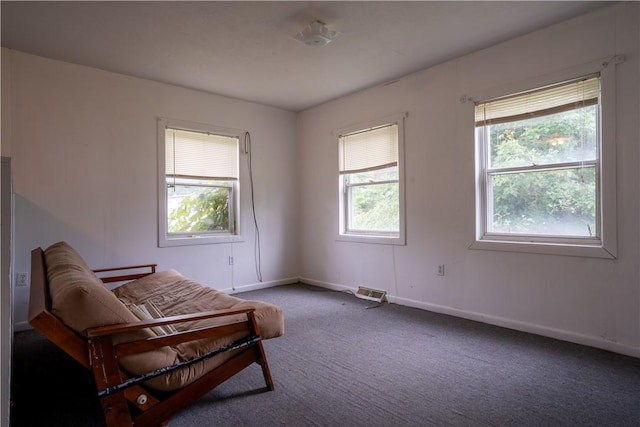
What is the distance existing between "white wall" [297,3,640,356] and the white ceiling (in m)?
0.23

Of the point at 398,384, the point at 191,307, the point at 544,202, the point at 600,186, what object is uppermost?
the point at 600,186

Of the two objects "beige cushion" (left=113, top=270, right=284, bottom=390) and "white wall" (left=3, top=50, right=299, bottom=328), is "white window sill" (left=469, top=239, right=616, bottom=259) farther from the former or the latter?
"white wall" (left=3, top=50, right=299, bottom=328)

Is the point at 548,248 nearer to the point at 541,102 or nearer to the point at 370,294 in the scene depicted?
the point at 541,102

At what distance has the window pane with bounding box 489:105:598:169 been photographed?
2.75 meters

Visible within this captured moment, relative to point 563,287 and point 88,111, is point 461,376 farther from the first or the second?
point 88,111

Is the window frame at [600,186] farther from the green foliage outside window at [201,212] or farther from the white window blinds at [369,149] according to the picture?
the green foliage outside window at [201,212]

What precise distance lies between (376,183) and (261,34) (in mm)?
2088

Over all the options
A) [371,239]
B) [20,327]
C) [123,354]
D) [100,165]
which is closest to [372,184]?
[371,239]

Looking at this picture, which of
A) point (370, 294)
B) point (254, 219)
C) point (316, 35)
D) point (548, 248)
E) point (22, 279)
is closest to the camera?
point (316, 35)

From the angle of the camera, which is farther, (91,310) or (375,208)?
(375,208)

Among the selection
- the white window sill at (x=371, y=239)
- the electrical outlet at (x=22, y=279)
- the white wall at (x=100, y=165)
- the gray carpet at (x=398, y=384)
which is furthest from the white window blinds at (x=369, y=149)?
the electrical outlet at (x=22, y=279)

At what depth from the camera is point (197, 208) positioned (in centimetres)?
433

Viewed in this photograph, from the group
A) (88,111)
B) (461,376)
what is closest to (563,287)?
(461,376)

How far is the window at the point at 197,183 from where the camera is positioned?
4.02 meters
